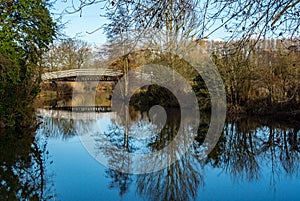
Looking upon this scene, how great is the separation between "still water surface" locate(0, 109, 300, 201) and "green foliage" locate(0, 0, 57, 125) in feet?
4.25

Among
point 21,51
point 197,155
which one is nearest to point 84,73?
point 21,51

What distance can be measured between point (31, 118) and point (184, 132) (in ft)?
15.4

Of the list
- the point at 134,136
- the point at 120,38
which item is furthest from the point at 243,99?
the point at 120,38

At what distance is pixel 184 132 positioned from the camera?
27.4 feet

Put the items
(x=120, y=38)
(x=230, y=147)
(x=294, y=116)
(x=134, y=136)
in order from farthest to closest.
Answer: (x=294, y=116) < (x=134, y=136) < (x=230, y=147) < (x=120, y=38)

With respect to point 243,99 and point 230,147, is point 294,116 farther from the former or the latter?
point 230,147

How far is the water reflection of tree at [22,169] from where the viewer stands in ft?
12.3

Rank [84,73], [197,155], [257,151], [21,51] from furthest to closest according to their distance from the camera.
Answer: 1. [84,73]
2. [21,51]
3. [257,151]
4. [197,155]

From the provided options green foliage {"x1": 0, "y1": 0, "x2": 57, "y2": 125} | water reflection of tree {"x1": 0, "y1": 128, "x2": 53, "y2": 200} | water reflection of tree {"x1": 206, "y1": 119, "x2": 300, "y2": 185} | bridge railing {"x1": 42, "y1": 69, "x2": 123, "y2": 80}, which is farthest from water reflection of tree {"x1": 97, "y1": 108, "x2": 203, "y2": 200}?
bridge railing {"x1": 42, "y1": 69, "x2": 123, "y2": 80}

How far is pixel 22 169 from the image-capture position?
15.8ft

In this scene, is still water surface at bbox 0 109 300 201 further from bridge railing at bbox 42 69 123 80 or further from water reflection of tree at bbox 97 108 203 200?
bridge railing at bbox 42 69 123 80

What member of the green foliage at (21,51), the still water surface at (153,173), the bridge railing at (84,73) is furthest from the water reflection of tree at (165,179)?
the bridge railing at (84,73)

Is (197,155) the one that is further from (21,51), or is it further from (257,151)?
(21,51)

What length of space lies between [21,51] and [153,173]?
18.6 ft
